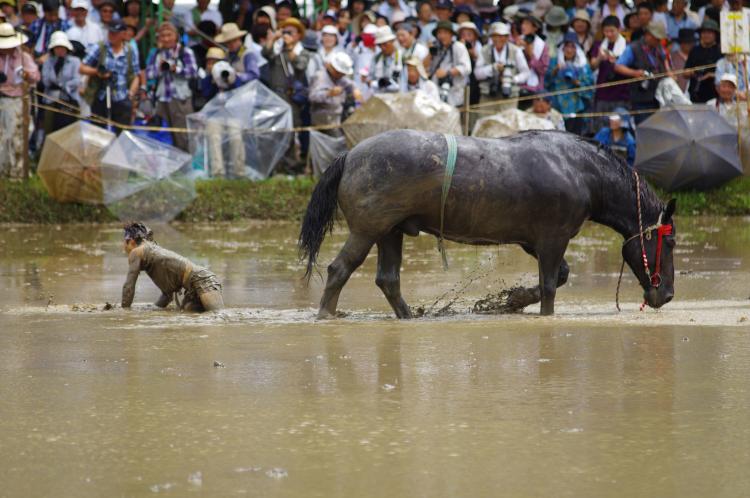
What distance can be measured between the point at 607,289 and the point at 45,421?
6.29 meters

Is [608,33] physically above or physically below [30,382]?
above

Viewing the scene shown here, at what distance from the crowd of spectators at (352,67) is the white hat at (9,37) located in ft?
0.57

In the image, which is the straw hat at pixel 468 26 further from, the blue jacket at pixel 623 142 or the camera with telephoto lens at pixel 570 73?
the blue jacket at pixel 623 142

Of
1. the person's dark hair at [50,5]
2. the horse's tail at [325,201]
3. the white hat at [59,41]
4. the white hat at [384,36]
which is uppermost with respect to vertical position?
the person's dark hair at [50,5]

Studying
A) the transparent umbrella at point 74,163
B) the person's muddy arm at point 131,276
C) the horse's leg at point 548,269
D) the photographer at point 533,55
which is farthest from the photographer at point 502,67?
the person's muddy arm at point 131,276

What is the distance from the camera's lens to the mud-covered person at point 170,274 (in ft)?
35.1

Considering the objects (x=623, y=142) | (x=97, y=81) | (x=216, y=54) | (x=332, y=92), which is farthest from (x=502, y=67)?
(x=97, y=81)

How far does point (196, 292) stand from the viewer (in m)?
10.8

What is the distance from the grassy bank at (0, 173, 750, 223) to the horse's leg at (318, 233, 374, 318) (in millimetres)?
7349

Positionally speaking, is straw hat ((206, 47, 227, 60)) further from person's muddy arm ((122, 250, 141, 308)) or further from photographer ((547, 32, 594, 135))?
person's muddy arm ((122, 250, 141, 308))

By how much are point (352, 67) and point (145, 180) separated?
3.36 meters

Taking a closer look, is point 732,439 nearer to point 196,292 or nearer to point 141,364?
point 141,364

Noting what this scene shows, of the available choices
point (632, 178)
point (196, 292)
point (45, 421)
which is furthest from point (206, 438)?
point (632, 178)

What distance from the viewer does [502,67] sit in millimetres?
18609
